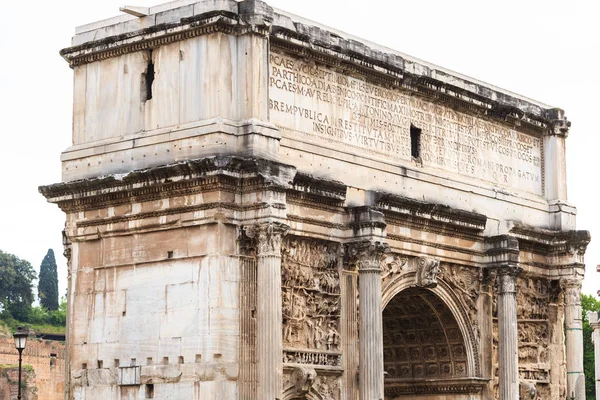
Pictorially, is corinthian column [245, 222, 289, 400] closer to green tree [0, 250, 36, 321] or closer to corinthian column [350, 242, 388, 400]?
corinthian column [350, 242, 388, 400]

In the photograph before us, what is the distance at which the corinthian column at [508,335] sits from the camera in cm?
3222

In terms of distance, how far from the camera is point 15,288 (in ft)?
346

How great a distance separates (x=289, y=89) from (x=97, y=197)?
4089 mm

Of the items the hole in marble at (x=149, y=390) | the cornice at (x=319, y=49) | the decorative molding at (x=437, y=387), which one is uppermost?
the cornice at (x=319, y=49)

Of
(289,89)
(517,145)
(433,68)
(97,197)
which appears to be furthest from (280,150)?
(517,145)

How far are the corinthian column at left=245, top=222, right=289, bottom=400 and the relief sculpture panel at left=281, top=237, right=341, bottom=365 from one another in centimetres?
109

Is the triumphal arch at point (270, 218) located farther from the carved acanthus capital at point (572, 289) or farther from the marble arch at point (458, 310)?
the carved acanthus capital at point (572, 289)

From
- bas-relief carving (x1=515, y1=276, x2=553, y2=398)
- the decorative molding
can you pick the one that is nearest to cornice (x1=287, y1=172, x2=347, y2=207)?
the decorative molding

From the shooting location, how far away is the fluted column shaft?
28250mm

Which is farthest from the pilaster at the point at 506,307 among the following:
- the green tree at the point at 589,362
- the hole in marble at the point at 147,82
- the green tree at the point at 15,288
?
the green tree at the point at 15,288

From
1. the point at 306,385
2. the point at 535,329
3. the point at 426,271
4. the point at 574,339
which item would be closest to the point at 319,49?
the point at 426,271

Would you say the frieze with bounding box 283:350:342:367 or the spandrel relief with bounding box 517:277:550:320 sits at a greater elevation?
the spandrel relief with bounding box 517:277:550:320

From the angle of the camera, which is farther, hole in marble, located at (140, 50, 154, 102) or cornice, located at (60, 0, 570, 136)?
hole in marble, located at (140, 50, 154, 102)

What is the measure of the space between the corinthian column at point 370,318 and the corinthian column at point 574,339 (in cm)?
762
